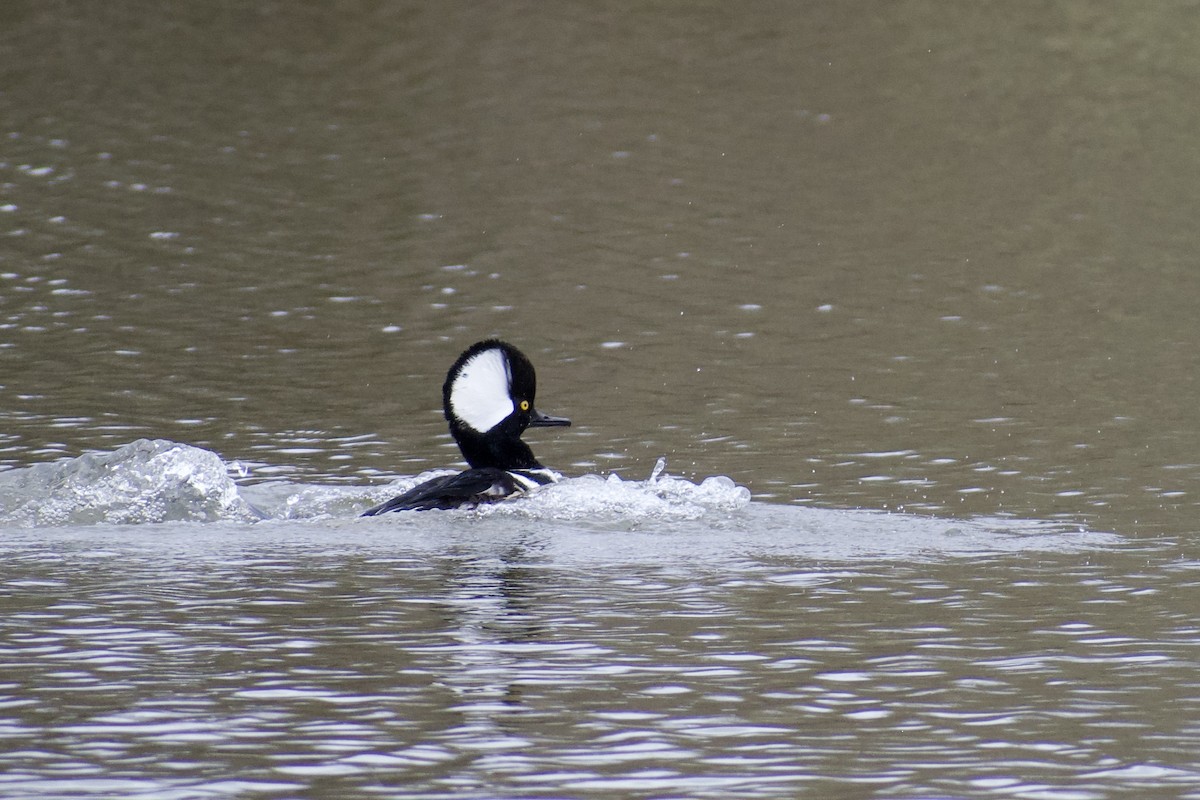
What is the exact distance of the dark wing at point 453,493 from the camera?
31.9ft

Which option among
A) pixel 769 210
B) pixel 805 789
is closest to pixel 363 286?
pixel 769 210

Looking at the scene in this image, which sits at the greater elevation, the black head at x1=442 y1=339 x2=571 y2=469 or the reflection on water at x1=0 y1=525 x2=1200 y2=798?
the black head at x1=442 y1=339 x2=571 y2=469

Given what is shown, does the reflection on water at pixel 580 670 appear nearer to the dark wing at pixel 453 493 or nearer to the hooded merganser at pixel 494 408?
the dark wing at pixel 453 493

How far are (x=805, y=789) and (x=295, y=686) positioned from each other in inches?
73.3

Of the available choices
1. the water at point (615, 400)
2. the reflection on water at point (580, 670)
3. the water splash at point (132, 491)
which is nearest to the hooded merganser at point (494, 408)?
the water at point (615, 400)

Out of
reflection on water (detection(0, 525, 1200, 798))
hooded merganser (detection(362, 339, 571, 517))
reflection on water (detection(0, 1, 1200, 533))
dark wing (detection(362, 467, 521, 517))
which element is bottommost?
reflection on water (detection(0, 525, 1200, 798))

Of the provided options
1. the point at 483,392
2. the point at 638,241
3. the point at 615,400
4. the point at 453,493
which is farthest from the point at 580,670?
the point at 638,241

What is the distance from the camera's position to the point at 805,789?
17.5 feet

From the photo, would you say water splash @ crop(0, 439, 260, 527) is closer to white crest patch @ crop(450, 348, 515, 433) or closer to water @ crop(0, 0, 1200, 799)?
water @ crop(0, 0, 1200, 799)

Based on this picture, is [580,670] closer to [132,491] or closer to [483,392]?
[483,392]

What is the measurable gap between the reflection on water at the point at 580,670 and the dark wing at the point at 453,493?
541mm

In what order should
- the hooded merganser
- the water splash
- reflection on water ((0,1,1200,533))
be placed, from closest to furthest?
the water splash → the hooded merganser → reflection on water ((0,1,1200,533))

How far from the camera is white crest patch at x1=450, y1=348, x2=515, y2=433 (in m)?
10.4

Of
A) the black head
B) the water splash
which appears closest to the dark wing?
the black head
